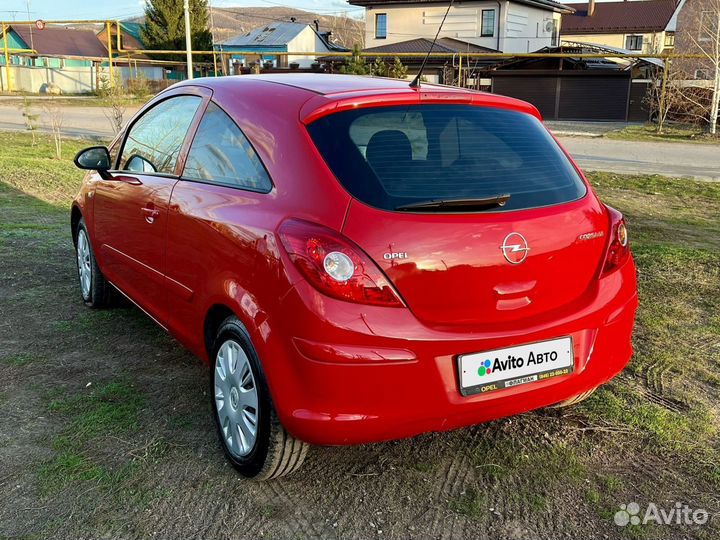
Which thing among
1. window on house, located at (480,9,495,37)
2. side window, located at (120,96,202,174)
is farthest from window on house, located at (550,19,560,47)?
side window, located at (120,96,202,174)

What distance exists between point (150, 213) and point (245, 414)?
138cm

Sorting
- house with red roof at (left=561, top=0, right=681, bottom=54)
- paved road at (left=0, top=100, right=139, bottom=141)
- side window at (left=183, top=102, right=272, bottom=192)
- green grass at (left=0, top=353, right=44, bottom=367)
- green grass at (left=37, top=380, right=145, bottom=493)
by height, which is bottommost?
green grass at (left=37, top=380, right=145, bottom=493)

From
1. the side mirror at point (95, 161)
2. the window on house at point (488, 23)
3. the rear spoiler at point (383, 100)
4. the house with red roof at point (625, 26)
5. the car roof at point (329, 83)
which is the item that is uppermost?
the house with red roof at point (625, 26)

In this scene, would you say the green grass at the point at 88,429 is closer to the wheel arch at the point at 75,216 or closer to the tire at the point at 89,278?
the tire at the point at 89,278

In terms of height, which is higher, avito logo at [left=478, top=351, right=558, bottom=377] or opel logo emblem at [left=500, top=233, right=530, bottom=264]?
opel logo emblem at [left=500, top=233, right=530, bottom=264]

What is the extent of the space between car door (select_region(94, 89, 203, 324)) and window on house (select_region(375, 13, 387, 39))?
154 feet

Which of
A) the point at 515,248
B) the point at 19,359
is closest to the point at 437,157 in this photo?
the point at 515,248

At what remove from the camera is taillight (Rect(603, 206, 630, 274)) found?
119 inches

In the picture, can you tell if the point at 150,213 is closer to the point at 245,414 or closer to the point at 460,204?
the point at 245,414

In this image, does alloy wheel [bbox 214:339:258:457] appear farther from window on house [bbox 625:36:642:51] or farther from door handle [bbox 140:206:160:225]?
window on house [bbox 625:36:642:51]

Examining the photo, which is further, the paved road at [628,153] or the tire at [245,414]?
the paved road at [628,153]

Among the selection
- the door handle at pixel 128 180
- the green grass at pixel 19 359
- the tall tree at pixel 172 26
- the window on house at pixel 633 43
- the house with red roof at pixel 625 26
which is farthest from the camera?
the window on house at pixel 633 43

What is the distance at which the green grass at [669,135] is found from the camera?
72.6ft

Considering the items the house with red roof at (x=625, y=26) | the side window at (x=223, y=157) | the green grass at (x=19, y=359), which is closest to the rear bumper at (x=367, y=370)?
the side window at (x=223, y=157)
